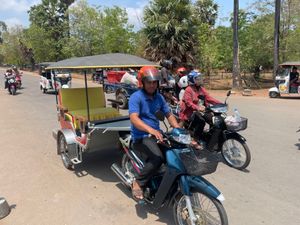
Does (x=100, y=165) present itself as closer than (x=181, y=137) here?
No

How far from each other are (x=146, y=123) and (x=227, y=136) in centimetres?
243

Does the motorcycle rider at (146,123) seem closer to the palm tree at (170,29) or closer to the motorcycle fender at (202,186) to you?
the motorcycle fender at (202,186)

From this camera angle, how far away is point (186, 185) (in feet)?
11.8

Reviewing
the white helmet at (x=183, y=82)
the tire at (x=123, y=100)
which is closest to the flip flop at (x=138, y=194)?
the white helmet at (x=183, y=82)

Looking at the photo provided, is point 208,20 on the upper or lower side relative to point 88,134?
upper

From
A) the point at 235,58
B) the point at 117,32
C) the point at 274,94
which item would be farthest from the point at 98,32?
the point at 274,94

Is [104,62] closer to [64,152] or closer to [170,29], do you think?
[64,152]

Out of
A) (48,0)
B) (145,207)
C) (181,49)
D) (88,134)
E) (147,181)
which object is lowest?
(145,207)

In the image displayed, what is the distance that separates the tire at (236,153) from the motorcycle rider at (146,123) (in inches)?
81.0

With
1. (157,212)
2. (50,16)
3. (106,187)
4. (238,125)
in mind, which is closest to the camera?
(157,212)

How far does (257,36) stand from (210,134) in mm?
21151

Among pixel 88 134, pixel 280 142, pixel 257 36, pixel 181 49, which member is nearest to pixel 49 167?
pixel 88 134

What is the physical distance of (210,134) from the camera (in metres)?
6.22

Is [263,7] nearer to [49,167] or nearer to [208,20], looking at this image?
[208,20]
